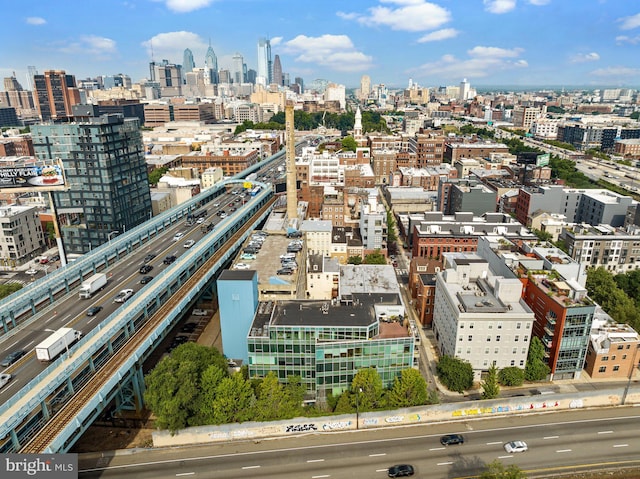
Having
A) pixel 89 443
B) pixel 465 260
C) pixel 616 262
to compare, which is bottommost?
pixel 89 443

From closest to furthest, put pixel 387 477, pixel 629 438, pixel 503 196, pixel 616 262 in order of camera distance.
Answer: pixel 387 477 < pixel 629 438 < pixel 616 262 < pixel 503 196

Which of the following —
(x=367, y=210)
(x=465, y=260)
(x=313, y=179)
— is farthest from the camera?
(x=313, y=179)

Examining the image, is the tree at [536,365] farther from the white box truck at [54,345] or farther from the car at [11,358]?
the car at [11,358]

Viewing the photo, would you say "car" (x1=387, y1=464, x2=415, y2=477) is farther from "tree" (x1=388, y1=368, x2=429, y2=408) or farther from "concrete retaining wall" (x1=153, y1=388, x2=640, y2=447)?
"tree" (x1=388, y1=368, x2=429, y2=408)

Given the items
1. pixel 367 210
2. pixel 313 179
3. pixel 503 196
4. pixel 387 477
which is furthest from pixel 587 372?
pixel 313 179

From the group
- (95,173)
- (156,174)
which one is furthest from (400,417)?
(156,174)

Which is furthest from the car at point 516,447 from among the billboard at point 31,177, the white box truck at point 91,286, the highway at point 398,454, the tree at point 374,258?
the billboard at point 31,177

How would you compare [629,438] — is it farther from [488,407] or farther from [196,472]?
[196,472]

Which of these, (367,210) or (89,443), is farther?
(367,210)

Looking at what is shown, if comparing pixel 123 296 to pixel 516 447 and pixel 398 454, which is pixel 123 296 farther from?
pixel 516 447
